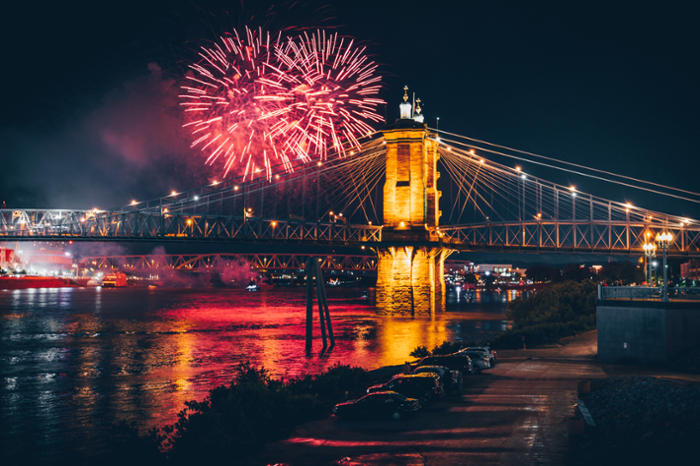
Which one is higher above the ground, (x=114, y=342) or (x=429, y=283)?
(x=429, y=283)

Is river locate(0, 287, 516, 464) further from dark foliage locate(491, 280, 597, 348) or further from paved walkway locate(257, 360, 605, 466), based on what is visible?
paved walkway locate(257, 360, 605, 466)

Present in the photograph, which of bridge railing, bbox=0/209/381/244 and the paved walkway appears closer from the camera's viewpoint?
the paved walkway

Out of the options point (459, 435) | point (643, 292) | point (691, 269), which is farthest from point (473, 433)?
point (691, 269)

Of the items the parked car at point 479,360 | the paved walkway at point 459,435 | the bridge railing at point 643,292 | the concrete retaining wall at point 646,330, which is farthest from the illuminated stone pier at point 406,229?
the paved walkway at point 459,435

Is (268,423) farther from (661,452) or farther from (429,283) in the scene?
(429,283)

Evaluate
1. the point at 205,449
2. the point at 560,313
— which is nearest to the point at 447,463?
the point at 205,449

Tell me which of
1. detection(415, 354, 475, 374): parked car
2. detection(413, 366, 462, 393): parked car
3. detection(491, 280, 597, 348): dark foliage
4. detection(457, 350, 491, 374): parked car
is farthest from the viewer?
detection(491, 280, 597, 348): dark foliage

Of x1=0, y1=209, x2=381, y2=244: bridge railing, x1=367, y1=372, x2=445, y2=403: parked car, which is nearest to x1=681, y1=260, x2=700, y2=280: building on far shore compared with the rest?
x1=0, y1=209, x2=381, y2=244: bridge railing
